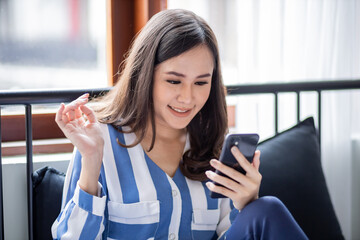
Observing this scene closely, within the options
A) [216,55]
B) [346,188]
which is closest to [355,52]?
[346,188]

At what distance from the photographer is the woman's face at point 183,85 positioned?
1.27m

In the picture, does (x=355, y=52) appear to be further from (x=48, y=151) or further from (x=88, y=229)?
(x=88, y=229)

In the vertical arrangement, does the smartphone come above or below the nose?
below

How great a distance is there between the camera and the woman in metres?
1.19

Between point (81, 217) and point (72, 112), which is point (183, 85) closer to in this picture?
point (72, 112)

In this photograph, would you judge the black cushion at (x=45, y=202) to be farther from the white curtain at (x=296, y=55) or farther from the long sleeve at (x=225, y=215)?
the white curtain at (x=296, y=55)

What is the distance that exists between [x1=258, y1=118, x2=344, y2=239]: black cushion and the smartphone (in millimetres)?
294

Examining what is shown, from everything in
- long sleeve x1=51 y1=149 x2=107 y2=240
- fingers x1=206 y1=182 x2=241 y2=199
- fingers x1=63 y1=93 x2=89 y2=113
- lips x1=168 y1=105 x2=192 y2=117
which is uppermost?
fingers x1=63 y1=93 x2=89 y2=113

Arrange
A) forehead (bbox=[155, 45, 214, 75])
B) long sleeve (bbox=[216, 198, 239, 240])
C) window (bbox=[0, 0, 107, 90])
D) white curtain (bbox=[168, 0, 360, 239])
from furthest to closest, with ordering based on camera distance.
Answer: white curtain (bbox=[168, 0, 360, 239]) → window (bbox=[0, 0, 107, 90]) → long sleeve (bbox=[216, 198, 239, 240]) → forehead (bbox=[155, 45, 214, 75])

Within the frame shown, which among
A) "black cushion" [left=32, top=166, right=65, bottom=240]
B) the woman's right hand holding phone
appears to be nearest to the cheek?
the woman's right hand holding phone

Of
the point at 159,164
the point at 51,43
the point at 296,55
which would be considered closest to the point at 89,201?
the point at 159,164

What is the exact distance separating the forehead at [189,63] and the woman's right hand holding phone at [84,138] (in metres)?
0.22

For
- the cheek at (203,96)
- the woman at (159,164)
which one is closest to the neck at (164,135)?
the woman at (159,164)

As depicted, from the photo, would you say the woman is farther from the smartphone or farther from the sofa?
the sofa
